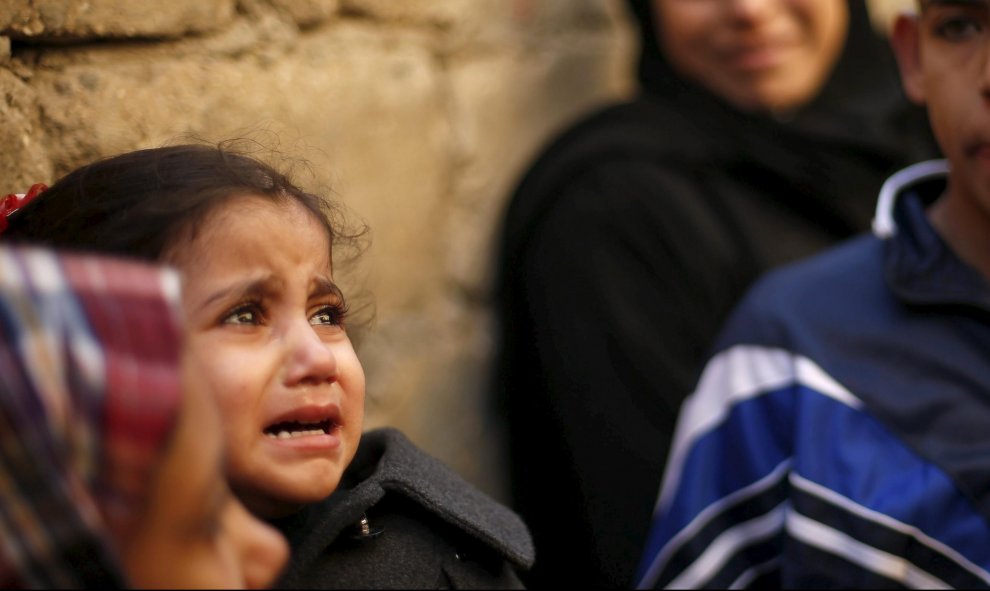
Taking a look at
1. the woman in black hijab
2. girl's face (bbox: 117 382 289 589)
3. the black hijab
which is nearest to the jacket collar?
the woman in black hijab

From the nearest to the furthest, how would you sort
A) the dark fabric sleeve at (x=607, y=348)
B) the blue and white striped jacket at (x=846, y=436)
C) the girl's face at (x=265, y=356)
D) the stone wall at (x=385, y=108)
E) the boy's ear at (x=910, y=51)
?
the girl's face at (x=265, y=356), the stone wall at (x=385, y=108), the blue and white striped jacket at (x=846, y=436), the boy's ear at (x=910, y=51), the dark fabric sleeve at (x=607, y=348)

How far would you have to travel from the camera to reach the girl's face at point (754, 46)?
2281 millimetres

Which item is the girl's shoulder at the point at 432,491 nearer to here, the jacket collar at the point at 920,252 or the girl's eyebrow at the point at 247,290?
the girl's eyebrow at the point at 247,290

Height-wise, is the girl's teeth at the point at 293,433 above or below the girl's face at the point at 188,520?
below

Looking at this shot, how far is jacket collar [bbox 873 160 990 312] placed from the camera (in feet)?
4.81

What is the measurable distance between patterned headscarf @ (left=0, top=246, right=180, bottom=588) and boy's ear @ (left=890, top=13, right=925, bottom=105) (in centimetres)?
137

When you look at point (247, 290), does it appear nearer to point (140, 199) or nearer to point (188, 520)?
point (140, 199)

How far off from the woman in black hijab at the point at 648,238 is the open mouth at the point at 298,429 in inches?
40.2

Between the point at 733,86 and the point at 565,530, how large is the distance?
3.45ft

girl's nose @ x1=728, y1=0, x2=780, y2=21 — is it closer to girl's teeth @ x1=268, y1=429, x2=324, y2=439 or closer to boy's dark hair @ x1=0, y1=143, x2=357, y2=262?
boy's dark hair @ x1=0, y1=143, x2=357, y2=262

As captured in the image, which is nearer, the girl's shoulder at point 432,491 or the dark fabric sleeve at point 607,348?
the girl's shoulder at point 432,491

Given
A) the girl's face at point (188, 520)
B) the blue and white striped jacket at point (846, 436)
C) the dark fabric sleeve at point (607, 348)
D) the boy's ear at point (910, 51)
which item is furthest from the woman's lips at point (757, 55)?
Answer: the girl's face at point (188, 520)

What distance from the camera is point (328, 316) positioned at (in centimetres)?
106

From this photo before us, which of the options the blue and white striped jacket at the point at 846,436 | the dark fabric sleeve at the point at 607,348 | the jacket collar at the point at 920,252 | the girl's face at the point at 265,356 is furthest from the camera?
the dark fabric sleeve at the point at 607,348
